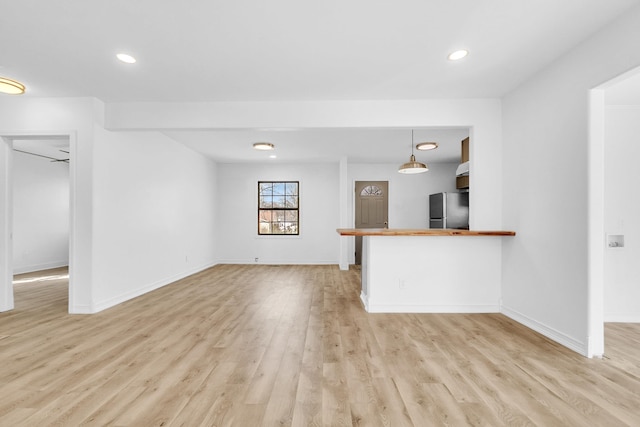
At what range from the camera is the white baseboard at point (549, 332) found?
8.16 feet

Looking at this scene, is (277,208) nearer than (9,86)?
No

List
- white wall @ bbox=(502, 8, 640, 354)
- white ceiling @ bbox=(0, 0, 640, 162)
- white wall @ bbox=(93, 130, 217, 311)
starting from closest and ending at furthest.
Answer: white ceiling @ bbox=(0, 0, 640, 162) → white wall @ bbox=(502, 8, 640, 354) → white wall @ bbox=(93, 130, 217, 311)

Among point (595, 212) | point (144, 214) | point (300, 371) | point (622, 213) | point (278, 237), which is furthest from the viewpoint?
point (278, 237)

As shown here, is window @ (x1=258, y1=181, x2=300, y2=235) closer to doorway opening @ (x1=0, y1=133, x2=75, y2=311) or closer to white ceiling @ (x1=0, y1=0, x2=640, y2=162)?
doorway opening @ (x1=0, y1=133, x2=75, y2=311)

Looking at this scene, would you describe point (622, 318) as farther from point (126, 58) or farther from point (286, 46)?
point (126, 58)

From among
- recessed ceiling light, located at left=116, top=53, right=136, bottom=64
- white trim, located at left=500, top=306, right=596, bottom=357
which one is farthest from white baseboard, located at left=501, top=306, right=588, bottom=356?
recessed ceiling light, located at left=116, top=53, right=136, bottom=64

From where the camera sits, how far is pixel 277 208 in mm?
7789

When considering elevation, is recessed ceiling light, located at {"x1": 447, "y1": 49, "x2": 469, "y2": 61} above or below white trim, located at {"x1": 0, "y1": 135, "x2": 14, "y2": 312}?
above

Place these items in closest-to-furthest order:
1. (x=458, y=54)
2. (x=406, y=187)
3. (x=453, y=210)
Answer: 1. (x=458, y=54)
2. (x=453, y=210)
3. (x=406, y=187)

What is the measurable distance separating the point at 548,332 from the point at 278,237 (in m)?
5.88

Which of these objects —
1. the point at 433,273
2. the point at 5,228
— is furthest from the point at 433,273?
the point at 5,228

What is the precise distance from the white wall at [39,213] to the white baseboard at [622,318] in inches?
386

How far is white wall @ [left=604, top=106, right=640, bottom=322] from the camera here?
320 centimetres

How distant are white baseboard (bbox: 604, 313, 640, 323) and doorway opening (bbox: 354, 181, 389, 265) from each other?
465cm
